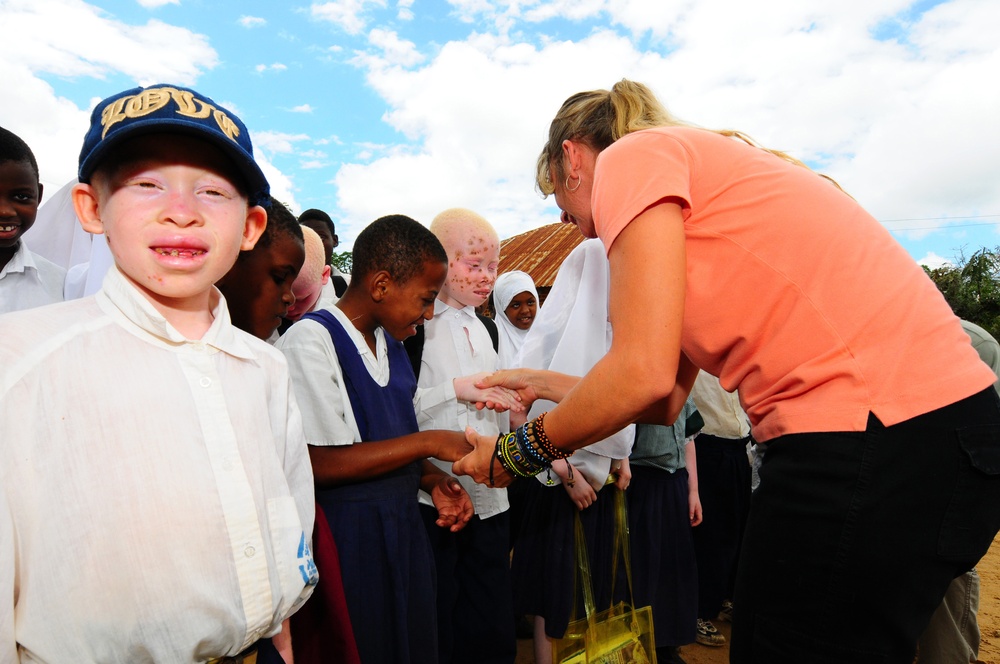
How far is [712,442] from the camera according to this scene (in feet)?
14.7

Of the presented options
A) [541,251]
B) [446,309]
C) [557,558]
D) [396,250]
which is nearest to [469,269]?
[446,309]

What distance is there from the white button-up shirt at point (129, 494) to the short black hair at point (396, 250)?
125cm

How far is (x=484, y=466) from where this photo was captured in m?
2.14

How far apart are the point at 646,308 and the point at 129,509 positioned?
1.15 meters

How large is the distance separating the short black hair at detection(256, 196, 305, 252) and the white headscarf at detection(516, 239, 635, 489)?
4.08ft

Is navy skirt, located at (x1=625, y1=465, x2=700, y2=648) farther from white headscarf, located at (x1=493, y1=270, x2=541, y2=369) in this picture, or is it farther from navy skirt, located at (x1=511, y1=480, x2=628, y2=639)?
white headscarf, located at (x1=493, y1=270, x2=541, y2=369)

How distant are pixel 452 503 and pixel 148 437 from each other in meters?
1.65

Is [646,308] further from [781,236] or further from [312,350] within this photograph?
[312,350]

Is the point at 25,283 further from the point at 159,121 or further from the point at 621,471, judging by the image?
the point at 621,471

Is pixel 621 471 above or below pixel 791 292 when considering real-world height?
below

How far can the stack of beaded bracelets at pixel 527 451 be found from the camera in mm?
1919

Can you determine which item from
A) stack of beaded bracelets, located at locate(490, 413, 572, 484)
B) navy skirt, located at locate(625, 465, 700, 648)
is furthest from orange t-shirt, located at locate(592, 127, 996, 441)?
navy skirt, located at locate(625, 465, 700, 648)

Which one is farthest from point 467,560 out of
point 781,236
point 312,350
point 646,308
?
point 781,236

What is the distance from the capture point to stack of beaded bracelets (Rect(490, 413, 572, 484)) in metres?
1.92
